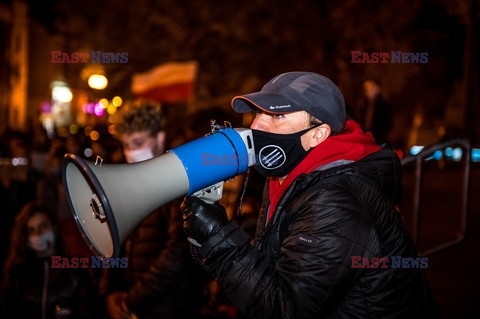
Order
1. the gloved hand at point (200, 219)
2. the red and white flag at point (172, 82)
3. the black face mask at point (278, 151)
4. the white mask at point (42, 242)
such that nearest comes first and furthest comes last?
the gloved hand at point (200, 219)
the black face mask at point (278, 151)
the white mask at point (42, 242)
the red and white flag at point (172, 82)

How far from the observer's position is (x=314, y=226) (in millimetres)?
1751

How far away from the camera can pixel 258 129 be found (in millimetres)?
2080

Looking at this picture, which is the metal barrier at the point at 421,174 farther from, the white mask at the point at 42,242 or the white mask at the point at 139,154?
the white mask at the point at 42,242

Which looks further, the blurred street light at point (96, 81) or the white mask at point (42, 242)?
the blurred street light at point (96, 81)

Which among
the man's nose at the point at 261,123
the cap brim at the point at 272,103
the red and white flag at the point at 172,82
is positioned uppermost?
the red and white flag at the point at 172,82

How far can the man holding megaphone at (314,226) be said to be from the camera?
173 cm

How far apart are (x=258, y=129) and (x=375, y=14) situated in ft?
47.1

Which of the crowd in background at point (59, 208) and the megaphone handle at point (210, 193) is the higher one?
the megaphone handle at point (210, 193)

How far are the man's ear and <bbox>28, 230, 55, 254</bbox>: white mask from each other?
98.6 inches

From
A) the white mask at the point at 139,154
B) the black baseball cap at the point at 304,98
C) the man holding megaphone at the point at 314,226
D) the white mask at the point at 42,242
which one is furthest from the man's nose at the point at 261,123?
the white mask at the point at 42,242

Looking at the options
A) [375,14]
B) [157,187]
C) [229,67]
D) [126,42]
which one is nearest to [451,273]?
[157,187]

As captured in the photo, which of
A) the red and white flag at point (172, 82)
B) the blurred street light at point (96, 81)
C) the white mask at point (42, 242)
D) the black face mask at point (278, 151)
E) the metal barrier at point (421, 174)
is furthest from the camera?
the blurred street light at point (96, 81)

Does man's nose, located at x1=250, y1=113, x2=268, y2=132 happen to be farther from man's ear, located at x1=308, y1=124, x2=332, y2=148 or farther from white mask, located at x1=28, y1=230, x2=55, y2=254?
white mask, located at x1=28, y1=230, x2=55, y2=254

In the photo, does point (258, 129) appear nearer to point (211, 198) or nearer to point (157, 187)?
point (211, 198)
